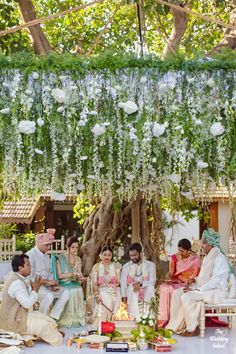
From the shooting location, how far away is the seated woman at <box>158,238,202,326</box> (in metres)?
7.84

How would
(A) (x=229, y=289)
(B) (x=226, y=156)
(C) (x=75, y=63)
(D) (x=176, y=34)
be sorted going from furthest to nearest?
(D) (x=176, y=34) → (A) (x=229, y=289) → (B) (x=226, y=156) → (C) (x=75, y=63)

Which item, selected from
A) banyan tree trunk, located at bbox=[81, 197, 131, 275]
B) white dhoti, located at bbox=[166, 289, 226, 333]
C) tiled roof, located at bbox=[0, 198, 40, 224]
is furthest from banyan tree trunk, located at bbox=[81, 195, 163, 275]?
tiled roof, located at bbox=[0, 198, 40, 224]

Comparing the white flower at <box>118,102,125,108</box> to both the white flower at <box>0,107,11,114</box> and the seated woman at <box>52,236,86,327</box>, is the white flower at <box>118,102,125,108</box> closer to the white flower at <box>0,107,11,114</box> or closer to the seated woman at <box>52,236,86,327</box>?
the white flower at <box>0,107,11,114</box>

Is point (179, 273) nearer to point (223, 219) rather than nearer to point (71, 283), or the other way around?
point (71, 283)

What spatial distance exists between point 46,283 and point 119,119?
2493mm

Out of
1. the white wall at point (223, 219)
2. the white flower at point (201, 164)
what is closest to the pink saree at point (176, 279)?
the white flower at point (201, 164)

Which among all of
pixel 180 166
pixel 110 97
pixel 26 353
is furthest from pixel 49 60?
pixel 26 353

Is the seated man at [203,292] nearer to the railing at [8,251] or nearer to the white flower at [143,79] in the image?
the white flower at [143,79]

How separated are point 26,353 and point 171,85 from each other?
268 centimetres

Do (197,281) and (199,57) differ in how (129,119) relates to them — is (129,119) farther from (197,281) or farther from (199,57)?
(197,281)

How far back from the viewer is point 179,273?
819 centimetres

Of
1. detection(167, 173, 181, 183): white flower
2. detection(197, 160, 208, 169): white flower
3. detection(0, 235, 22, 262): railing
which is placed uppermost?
detection(197, 160, 208, 169): white flower

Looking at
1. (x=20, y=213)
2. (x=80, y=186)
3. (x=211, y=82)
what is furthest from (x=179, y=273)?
(x=20, y=213)

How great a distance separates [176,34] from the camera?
9.12 meters
